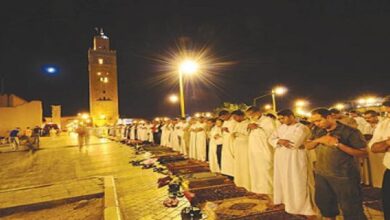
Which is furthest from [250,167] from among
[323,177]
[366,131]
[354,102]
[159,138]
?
[354,102]

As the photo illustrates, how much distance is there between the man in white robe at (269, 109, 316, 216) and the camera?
452cm

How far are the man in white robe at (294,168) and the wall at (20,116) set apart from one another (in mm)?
39471

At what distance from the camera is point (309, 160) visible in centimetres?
479

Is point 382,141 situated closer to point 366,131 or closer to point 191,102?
point 366,131

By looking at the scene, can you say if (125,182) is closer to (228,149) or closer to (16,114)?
(228,149)

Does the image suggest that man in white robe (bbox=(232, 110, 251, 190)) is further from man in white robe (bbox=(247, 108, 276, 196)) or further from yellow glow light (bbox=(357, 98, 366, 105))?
yellow glow light (bbox=(357, 98, 366, 105))

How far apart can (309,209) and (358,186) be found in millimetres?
1012

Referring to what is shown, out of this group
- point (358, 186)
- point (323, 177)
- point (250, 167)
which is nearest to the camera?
point (358, 186)

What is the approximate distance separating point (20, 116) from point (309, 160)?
40789 millimetres

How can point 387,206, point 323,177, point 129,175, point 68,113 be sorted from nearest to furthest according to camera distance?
point 387,206 → point 323,177 → point 129,175 → point 68,113

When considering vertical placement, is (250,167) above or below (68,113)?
below

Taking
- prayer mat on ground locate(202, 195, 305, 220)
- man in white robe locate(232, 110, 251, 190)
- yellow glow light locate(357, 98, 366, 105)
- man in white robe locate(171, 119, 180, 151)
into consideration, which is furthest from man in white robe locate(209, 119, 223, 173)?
yellow glow light locate(357, 98, 366, 105)

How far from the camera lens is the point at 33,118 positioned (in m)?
38.1

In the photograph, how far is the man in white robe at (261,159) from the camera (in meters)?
5.66
